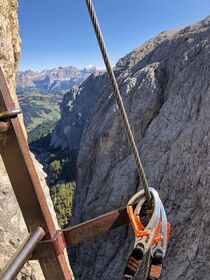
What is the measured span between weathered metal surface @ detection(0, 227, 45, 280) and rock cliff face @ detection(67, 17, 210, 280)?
672 inches

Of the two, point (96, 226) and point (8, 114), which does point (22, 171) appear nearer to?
point (8, 114)

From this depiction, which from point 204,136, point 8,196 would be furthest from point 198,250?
point 8,196

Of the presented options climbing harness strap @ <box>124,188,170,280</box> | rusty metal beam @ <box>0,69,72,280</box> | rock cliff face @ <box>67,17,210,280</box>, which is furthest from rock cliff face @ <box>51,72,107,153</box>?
rusty metal beam @ <box>0,69,72,280</box>

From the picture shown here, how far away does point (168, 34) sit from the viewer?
5166cm

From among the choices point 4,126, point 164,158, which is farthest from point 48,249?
point 164,158

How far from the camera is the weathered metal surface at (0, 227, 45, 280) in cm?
333

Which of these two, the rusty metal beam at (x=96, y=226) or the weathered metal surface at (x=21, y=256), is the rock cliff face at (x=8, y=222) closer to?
the rusty metal beam at (x=96, y=226)

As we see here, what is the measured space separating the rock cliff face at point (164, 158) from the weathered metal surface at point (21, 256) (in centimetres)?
1706

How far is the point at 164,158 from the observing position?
87.2ft

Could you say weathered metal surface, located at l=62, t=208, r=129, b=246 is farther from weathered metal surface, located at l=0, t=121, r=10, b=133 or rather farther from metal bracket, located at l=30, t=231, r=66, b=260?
weathered metal surface, located at l=0, t=121, r=10, b=133

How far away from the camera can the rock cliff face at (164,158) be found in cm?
2159

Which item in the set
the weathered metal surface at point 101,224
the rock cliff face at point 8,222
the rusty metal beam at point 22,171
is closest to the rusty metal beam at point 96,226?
the weathered metal surface at point 101,224

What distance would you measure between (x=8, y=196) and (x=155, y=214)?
6.06 m

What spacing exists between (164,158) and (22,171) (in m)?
23.5
